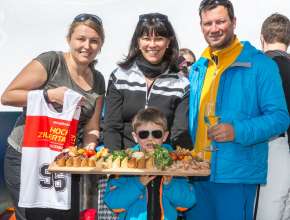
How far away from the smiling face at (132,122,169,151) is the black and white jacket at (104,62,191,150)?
16 cm

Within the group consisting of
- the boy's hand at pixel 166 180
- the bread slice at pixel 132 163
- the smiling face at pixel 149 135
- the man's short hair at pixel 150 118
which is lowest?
the boy's hand at pixel 166 180

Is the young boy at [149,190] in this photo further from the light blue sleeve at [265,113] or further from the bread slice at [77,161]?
the light blue sleeve at [265,113]

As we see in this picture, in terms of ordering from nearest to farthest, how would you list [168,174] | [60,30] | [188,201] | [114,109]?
[168,174] < [188,201] < [114,109] < [60,30]

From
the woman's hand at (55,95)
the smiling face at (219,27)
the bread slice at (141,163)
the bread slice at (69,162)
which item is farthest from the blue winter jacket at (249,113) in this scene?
the woman's hand at (55,95)

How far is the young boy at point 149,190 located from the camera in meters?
2.82

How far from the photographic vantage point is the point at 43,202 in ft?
9.94

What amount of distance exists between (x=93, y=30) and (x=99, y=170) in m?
0.93

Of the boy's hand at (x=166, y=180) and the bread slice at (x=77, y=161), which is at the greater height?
the bread slice at (x=77, y=161)

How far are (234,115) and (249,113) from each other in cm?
9

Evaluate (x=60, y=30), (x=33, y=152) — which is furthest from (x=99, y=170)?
(x=60, y=30)

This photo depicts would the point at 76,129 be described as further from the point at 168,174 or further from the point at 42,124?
the point at 168,174

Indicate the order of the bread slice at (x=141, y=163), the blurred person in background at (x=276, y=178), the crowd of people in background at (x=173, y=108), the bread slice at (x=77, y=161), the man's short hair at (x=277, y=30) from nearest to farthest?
the bread slice at (x=141, y=163)
the bread slice at (x=77, y=161)
the crowd of people in background at (x=173, y=108)
the blurred person in background at (x=276, y=178)
the man's short hair at (x=277, y=30)

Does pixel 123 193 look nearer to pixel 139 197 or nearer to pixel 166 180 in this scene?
pixel 139 197

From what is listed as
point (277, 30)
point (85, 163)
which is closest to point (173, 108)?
point (85, 163)
